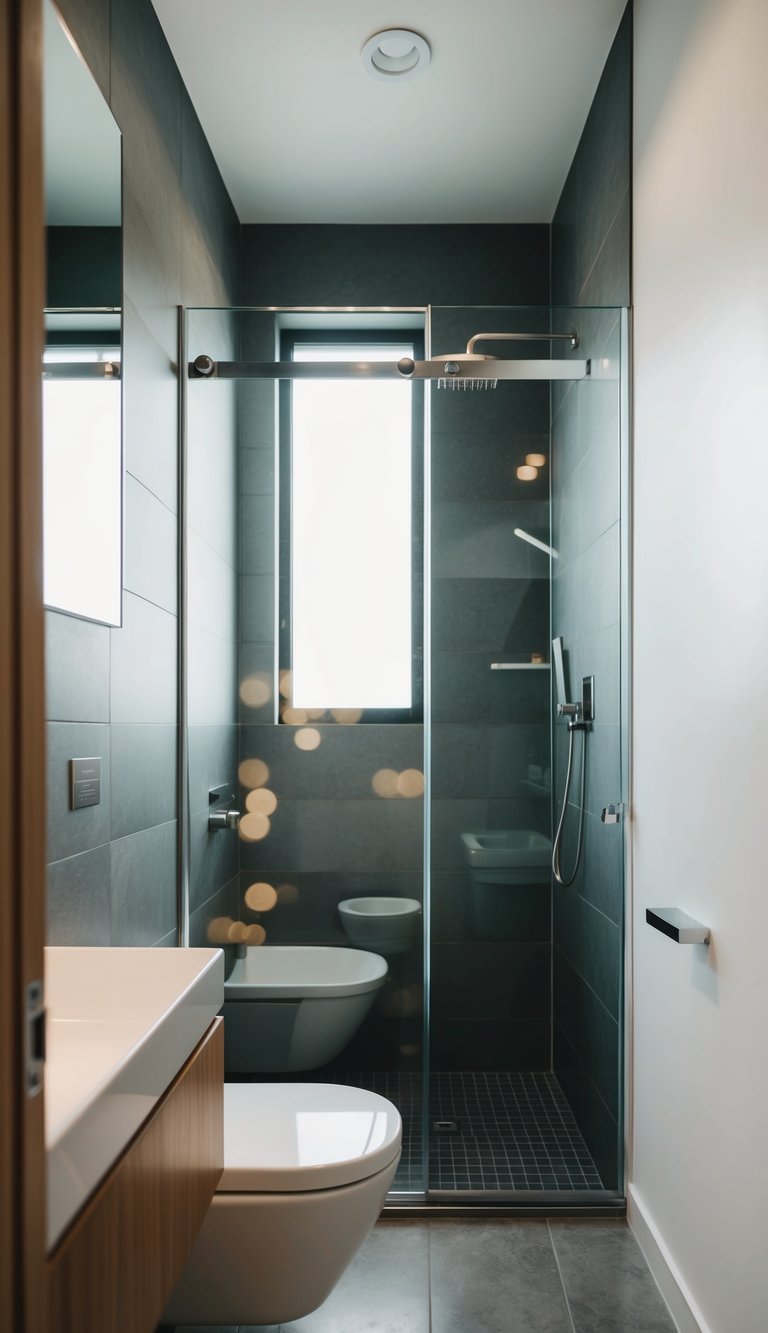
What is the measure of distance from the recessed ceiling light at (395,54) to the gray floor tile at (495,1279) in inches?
114

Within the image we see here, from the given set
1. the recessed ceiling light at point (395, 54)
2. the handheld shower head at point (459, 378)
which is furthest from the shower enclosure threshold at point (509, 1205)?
the recessed ceiling light at point (395, 54)

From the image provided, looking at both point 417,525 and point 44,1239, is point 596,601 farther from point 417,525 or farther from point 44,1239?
point 44,1239

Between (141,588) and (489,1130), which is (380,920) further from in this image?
(141,588)

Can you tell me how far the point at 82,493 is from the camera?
1.71 metres

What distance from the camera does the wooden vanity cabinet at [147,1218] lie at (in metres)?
0.88

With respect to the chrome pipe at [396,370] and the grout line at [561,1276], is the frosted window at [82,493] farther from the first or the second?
the grout line at [561,1276]

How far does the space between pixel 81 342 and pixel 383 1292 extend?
6.54 ft

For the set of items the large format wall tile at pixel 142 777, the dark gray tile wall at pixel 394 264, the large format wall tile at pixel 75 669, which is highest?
the dark gray tile wall at pixel 394 264

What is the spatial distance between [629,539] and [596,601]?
6.9 inches

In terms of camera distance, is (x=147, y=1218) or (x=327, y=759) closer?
(x=147, y=1218)

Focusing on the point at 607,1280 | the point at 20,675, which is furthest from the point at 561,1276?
the point at 20,675

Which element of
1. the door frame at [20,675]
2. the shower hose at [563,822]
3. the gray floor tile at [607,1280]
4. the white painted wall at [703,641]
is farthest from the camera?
the shower hose at [563,822]

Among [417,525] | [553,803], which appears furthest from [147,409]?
[553,803]

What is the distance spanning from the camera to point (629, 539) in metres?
2.32
